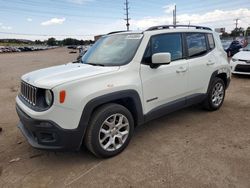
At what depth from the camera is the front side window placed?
3.58 metres

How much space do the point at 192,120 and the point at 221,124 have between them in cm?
54

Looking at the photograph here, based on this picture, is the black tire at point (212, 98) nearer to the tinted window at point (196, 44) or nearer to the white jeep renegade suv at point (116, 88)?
the white jeep renegade suv at point (116, 88)

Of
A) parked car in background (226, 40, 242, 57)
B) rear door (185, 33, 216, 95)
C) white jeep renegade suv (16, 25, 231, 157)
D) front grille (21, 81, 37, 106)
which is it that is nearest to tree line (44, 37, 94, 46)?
parked car in background (226, 40, 242, 57)

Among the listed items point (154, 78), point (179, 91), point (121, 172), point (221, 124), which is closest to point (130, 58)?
point (154, 78)

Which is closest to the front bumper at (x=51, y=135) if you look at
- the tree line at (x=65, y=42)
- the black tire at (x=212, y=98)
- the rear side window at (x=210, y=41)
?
the black tire at (x=212, y=98)

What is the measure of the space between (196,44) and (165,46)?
95 cm

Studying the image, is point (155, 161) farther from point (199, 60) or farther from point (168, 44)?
point (199, 60)

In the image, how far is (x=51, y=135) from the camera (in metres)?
2.82

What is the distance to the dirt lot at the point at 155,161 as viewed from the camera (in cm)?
273

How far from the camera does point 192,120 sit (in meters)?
4.56

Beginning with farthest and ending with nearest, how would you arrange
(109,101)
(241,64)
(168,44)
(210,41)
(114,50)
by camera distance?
(241,64) < (210,41) < (168,44) < (114,50) < (109,101)

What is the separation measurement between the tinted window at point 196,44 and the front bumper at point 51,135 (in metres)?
2.61

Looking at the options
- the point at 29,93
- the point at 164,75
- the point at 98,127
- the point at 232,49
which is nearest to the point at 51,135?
the point at 98,127

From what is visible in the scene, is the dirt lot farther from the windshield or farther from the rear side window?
the rear side window
